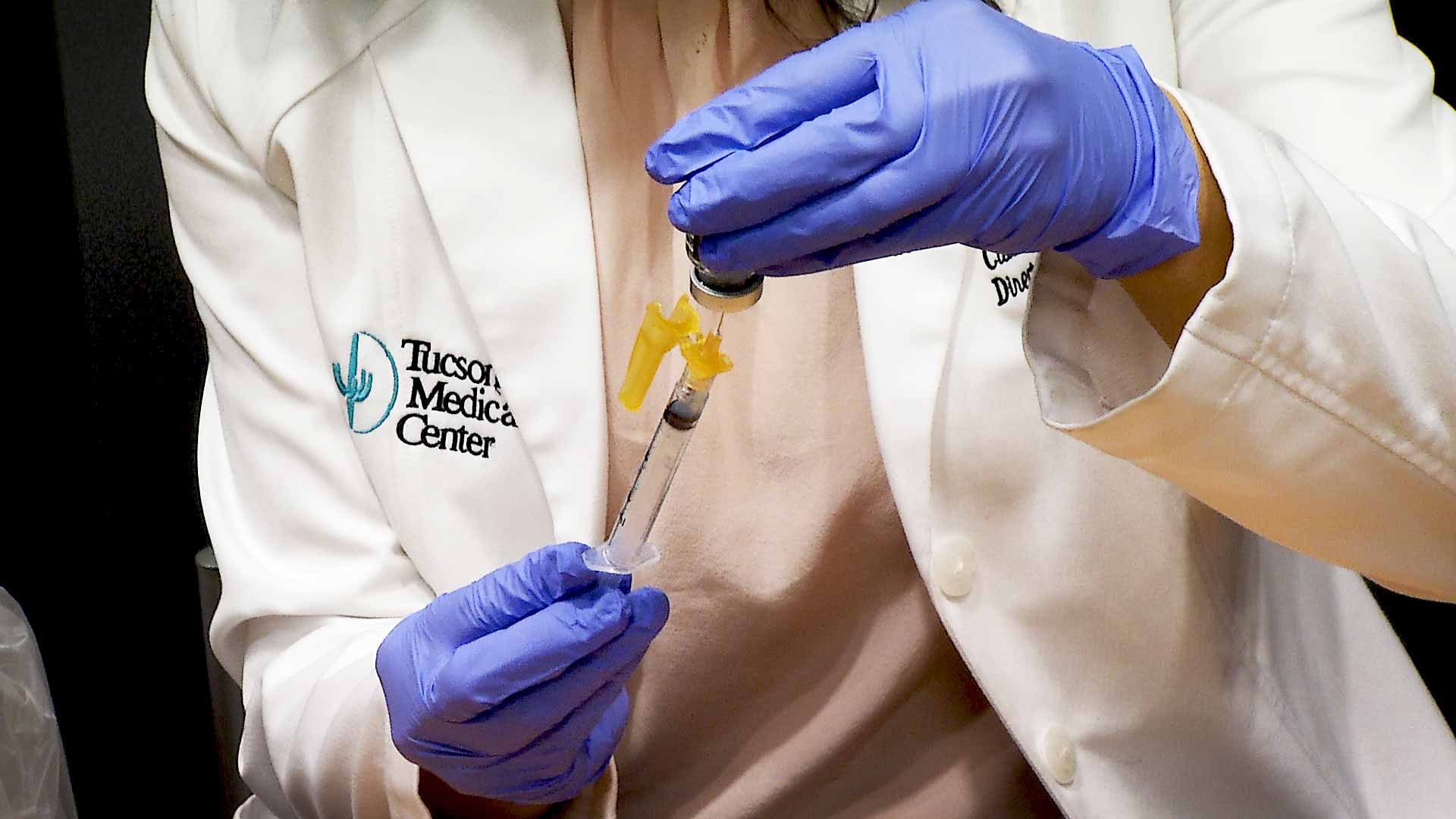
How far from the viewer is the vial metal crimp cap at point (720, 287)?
719 millimetres

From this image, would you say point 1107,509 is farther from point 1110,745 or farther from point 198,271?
point 198,271

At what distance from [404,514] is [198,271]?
26 centimetres

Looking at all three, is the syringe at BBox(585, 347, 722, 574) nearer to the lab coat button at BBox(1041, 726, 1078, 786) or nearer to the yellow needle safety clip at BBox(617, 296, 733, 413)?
the yellow needle safety clip at BBox(617, 296, 733, 413)

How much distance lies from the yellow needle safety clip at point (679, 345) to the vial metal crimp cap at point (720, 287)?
2cm

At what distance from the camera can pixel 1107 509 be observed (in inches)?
35.4

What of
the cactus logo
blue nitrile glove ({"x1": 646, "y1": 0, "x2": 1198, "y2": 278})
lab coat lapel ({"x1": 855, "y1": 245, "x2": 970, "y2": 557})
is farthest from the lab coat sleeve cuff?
the cactus logo

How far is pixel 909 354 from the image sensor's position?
90cm

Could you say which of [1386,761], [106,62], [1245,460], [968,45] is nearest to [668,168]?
[968,45]

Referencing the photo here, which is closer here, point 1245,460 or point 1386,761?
point 1245,460

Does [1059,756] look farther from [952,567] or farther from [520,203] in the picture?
[520,203]

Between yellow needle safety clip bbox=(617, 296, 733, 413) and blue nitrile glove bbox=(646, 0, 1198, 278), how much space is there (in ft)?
0.17

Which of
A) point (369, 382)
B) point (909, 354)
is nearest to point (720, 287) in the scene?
point (909, 354)

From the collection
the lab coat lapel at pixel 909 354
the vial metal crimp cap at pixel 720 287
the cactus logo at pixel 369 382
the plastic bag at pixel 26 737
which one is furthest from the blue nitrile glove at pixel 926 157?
the plastic bag at pixel 26 737

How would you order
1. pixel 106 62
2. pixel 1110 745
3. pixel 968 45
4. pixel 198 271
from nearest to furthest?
1. pixel 968 45
2. pixel 1110 745
3. pixel 198 271
4. pixel 106 62
